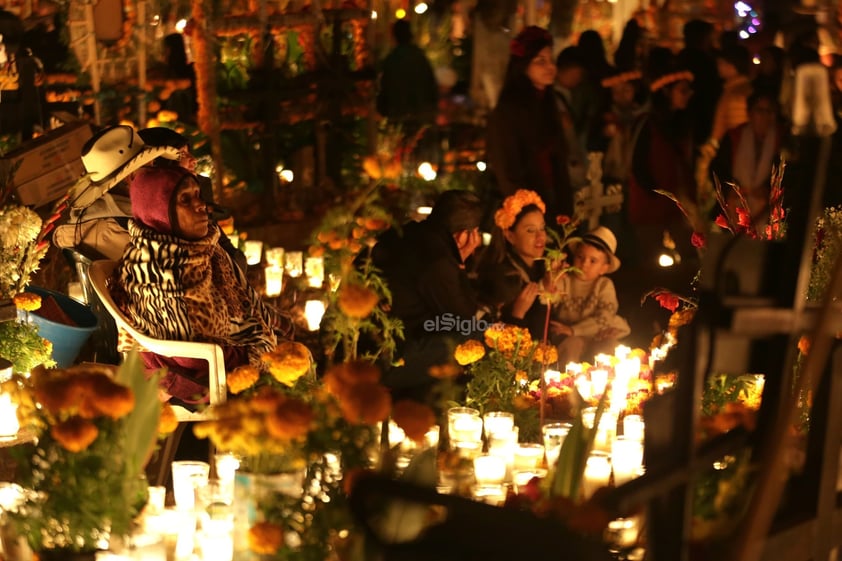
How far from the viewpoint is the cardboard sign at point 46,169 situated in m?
6.61

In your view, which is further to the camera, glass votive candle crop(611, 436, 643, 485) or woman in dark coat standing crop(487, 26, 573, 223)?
woman in dark coat standing crop(487, 26, 573, 223)

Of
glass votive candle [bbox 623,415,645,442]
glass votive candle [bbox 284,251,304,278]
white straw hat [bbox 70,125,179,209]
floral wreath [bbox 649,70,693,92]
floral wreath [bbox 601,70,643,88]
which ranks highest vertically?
floral wreath [bbox 601,70,643,88]

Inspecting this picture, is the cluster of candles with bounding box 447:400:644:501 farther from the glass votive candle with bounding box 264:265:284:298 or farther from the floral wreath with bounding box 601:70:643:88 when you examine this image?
the floral wreath with bounding box 601:70:643:88

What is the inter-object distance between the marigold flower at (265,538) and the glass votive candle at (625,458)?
1441mm

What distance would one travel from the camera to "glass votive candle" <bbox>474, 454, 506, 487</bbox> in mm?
3443

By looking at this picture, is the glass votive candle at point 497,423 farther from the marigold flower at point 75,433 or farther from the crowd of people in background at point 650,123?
the crowd of people in background at point 650,123

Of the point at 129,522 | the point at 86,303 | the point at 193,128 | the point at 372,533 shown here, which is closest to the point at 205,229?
the point at 86,303

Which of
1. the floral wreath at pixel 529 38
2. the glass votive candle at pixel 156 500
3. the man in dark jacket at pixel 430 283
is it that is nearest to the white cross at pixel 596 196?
the floral wreath at pixel 529 38

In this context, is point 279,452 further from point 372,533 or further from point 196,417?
point 196,417

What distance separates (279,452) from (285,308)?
406 cm

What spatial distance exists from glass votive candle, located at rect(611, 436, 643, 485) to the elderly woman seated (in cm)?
163

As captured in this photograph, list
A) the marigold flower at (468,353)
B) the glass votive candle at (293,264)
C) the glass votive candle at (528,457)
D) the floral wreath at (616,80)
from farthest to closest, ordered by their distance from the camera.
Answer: the floral wreath at (616,80), the glass votive candle at (293,264), the marigold flower at (468,353), the glass votive candle at (528,457)

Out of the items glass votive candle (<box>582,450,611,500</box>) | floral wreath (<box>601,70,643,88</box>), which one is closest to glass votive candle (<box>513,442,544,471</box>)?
glass votive candle (<box>582,450,611,500</box>)

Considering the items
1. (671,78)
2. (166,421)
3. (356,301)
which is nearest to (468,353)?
(356,301)
